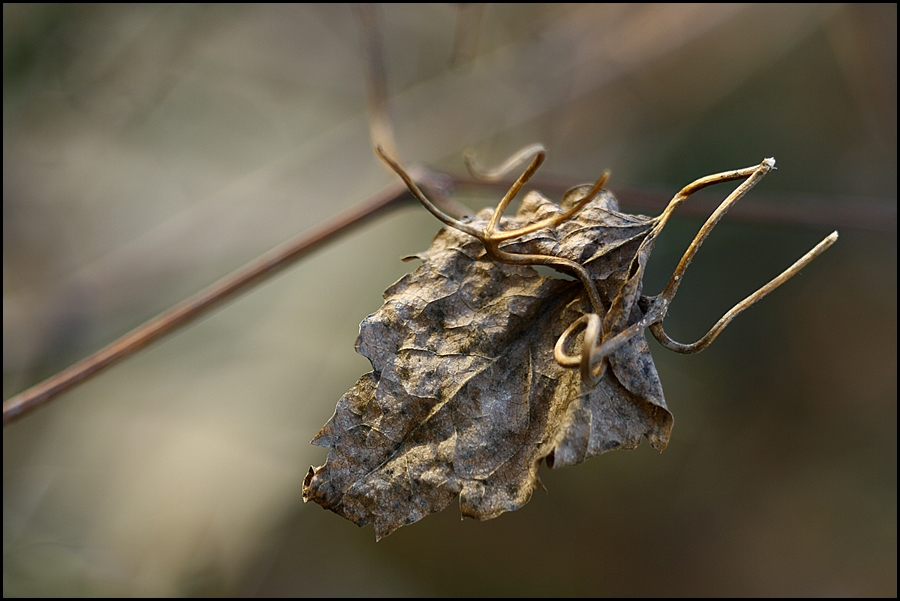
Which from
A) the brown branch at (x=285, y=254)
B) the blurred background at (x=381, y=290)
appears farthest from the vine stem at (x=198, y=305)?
the blurred background at (x=381, y=290)

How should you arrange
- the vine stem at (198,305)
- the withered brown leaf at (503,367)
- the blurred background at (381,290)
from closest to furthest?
the withered brown leaf at (503,367) < the vine stem at (198,305) < the blurred background at (381,290)

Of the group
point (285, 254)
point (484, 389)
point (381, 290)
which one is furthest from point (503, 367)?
point (381, 290)

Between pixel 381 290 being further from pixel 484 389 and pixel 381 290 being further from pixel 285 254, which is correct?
pixel 484 389

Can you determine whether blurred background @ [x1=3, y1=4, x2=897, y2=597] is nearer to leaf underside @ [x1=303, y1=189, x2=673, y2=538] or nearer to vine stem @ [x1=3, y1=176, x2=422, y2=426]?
vine stem @ [x1=3, y1=176, x2=422, y2=426]

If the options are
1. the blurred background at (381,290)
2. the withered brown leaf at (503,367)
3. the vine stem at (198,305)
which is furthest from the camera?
the blurred background at (381,290)

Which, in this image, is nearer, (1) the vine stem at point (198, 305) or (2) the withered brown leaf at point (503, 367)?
(2) the withered brown leaf at point (503, 367)

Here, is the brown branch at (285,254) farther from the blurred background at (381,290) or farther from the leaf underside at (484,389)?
the leaf underside at (484,389)
